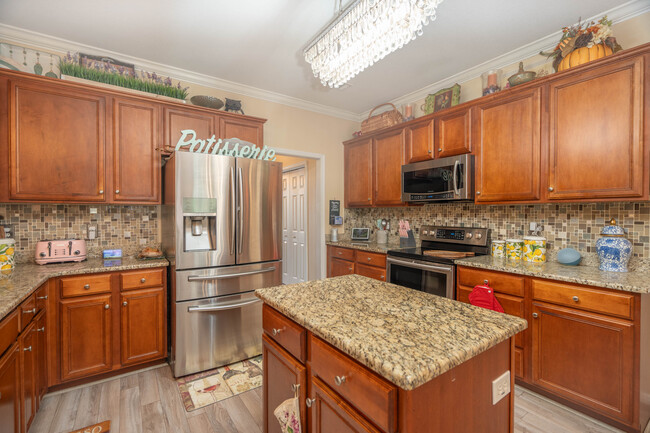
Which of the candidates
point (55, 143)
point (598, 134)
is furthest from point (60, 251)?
point (598, 134)

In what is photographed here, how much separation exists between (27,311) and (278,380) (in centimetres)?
153

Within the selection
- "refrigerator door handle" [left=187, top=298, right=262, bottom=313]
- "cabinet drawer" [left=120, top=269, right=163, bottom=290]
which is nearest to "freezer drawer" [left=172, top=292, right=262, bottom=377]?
"refrigerator door handle" [left=187, top=298, right=262, bottom=313]

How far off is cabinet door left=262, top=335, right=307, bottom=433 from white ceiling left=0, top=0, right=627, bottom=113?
2.31 m

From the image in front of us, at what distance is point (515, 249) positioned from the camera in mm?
2506

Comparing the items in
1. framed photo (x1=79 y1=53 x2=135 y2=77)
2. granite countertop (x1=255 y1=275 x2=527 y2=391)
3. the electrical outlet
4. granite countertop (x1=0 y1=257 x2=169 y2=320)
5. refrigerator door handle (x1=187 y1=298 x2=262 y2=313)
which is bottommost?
refrigerator door handle (x1=187 y1=298 x2=262 y2=313)

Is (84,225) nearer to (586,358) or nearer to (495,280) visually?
(495,280)

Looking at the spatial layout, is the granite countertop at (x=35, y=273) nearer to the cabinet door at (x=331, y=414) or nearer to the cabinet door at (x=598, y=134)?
the cabinet door at (x=331, y=414)

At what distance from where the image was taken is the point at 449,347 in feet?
2.77

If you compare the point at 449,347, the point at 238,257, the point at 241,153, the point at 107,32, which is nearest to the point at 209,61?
the point at 107,32

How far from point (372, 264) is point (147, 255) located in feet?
7.60

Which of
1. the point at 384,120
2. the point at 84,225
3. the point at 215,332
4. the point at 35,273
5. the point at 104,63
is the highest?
the point at 104,63

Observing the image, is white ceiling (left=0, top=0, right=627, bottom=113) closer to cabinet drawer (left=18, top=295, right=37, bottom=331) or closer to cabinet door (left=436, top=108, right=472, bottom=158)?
Answer: cabinet door (left=436, top=108, right=472, bottom=158)

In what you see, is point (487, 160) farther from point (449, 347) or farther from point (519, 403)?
point (449, 347)

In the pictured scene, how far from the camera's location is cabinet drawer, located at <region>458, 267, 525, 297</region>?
216 centimetres
